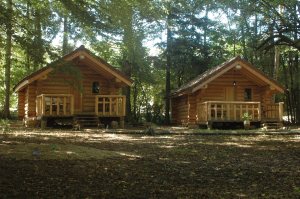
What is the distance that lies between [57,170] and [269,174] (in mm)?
4269

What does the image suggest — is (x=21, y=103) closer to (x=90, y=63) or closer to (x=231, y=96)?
(x=90, y=63)

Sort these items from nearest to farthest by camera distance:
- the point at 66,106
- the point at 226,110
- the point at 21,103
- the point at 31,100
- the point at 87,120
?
the point at 87,120
the point at 66,106
the point at 226,110
the point at 31,100
the point at 21,103

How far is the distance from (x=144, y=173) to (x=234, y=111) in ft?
57.5

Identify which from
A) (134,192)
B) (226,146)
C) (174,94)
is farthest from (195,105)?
(134,192)

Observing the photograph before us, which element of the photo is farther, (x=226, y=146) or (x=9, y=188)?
(x=226, y=146)

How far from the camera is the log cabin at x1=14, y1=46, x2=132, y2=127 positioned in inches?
936

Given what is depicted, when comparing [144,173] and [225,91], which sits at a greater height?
[225,91]

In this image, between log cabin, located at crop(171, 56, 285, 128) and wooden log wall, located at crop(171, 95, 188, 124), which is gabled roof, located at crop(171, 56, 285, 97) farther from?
wooden log wall, located at crop(171, 95, 188, 124)

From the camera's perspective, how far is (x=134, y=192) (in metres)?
6.73

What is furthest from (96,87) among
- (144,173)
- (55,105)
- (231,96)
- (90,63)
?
(144,173)

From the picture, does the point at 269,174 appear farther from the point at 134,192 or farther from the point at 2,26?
the point at 2,26

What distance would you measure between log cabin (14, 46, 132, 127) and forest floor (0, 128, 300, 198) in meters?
12.8

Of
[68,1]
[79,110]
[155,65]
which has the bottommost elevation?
[79,110]

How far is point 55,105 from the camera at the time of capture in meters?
24.5
